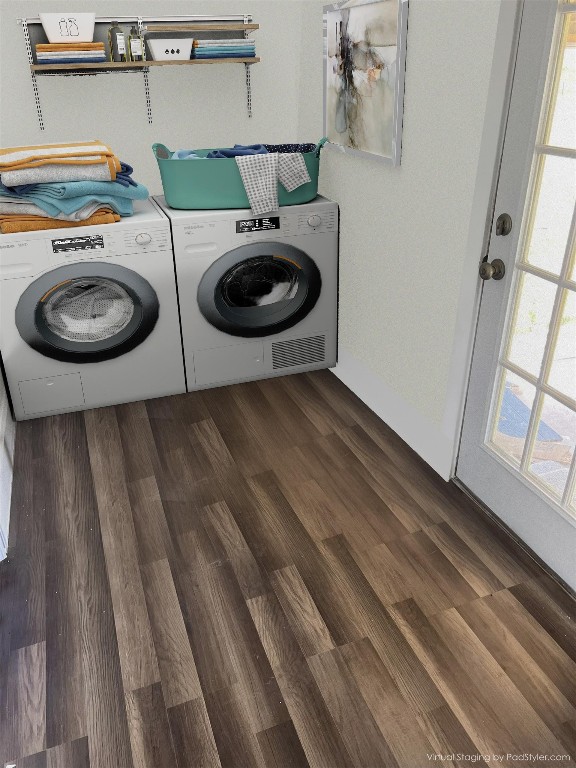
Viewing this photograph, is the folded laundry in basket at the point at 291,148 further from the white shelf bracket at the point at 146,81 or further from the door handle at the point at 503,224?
the door handle at the point at 503,224

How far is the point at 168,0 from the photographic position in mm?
2930

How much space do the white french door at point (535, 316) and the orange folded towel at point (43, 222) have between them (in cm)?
161

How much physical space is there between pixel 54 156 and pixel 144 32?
2.82ft

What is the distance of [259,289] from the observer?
3.01m

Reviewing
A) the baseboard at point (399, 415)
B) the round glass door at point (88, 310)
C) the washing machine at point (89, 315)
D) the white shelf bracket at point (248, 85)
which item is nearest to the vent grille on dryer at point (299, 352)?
the baseboard at point (399, 415)

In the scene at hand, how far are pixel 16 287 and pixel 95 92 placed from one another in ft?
3.65

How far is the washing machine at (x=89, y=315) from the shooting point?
260 cm

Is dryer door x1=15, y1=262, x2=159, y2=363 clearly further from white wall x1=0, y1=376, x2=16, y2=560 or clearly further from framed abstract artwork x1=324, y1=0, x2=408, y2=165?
framed abstract artwork x1=324, y1=0, x2=408, y2=165

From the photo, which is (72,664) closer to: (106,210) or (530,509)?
(530,509)

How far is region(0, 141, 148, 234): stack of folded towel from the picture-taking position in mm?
2471

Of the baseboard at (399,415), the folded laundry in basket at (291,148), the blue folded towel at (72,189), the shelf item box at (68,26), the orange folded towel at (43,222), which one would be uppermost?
the shelf item box at (68,26)

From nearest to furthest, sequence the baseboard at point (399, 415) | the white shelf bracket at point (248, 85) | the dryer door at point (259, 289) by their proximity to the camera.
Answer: the baseboard at point (399, 415)
the dryer door at point (259, 289)
the white shelf bracket at point (248, 85)

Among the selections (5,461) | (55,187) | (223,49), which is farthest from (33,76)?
(5,461)

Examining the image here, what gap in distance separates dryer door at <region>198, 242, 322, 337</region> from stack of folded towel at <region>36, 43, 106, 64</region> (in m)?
1.05
